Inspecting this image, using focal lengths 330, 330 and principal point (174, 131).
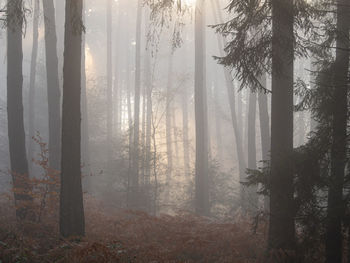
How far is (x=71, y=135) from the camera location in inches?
300

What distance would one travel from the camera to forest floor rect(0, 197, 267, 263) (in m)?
5.88

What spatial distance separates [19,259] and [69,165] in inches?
94.5

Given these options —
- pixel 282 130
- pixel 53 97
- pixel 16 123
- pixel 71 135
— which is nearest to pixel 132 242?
pixel 71 135

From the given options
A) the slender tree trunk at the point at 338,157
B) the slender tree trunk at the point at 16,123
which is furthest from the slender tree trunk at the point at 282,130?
the slender tree trunk at the point at 16,123

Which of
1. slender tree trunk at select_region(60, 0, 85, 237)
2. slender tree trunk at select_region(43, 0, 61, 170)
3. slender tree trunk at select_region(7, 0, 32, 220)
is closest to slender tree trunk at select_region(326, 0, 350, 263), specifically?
slender tree trunk at select_region(60, 0, 85, 237)

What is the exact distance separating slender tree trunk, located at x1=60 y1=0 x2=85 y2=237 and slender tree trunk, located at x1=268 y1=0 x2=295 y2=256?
4.38 m

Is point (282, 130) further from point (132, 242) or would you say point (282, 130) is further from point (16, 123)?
point (16, 123)

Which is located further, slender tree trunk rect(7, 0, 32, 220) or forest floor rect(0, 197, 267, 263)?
slender tree trunk rect(7, 0, 32, 220)

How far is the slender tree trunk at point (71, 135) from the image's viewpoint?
300 inches

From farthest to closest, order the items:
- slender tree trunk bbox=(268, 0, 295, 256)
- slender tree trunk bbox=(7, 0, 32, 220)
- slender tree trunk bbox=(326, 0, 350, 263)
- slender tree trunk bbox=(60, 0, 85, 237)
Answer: slender tree trunk bbox=(7, 0, 32, 220)
slender tree trunk bbox=(60, 0, 85, 237)
slender tree trunk bbox=(268, 0, 295, 256)
slender tree trunk bbox=(326, 0, 350, 263)

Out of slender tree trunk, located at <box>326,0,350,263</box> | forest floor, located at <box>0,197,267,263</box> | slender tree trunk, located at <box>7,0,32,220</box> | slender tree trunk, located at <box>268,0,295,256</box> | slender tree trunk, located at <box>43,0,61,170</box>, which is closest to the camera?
forest floor, located at <box>0,197,267,263</box>

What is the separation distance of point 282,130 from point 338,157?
121 centimetres

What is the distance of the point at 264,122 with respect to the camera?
1347 centimetres

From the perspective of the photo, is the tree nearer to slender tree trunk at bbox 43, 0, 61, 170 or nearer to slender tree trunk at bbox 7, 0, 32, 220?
slender tree trunk at bbox 7, 0, 32, 220
